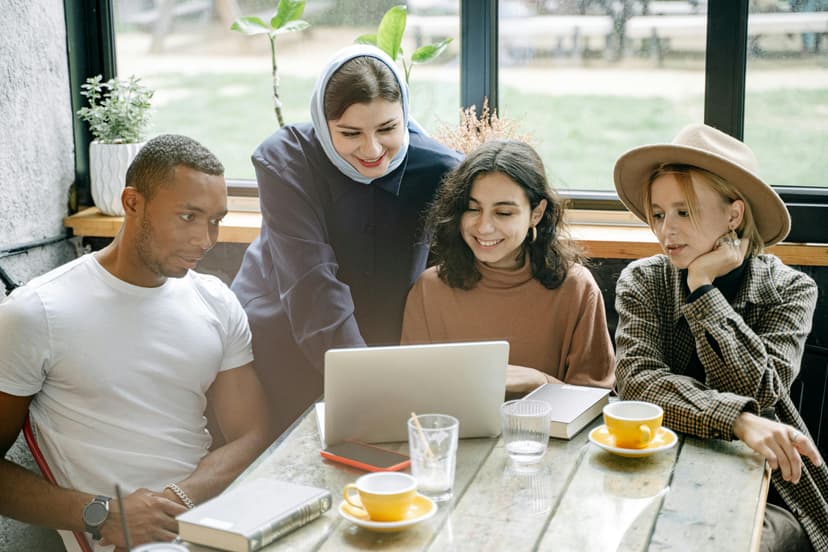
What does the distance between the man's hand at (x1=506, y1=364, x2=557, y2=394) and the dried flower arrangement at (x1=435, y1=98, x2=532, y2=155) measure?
92 centimetres

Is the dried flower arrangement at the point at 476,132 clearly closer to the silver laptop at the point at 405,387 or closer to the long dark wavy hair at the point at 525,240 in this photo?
the long dark wavy hair at the point at 525,240

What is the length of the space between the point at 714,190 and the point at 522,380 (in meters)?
0.58

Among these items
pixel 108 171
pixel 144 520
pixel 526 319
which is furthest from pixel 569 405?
pixel 108 171

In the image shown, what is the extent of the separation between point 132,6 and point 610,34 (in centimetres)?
163

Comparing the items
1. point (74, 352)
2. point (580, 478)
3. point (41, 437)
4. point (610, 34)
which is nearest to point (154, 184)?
point (74, 352)

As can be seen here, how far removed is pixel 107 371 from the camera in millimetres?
2027

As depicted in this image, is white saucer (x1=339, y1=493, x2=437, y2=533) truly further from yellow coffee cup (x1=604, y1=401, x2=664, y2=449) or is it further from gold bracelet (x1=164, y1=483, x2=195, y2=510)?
gold bracelet (x1=164, y1=483, x2=195, y2=510)

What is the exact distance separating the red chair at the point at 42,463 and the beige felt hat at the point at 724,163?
1.38 meters

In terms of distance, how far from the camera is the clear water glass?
1.72 meters

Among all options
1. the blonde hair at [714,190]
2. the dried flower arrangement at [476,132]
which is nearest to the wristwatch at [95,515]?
the blonde hair at [714,190]

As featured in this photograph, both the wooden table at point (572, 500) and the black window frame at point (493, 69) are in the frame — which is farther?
the black window frame at point (493, 69)

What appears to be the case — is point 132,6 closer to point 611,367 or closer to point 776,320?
point 611,367

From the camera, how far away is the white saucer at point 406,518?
1.44 meters

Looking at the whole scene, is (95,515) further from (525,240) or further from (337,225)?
(525,240)
